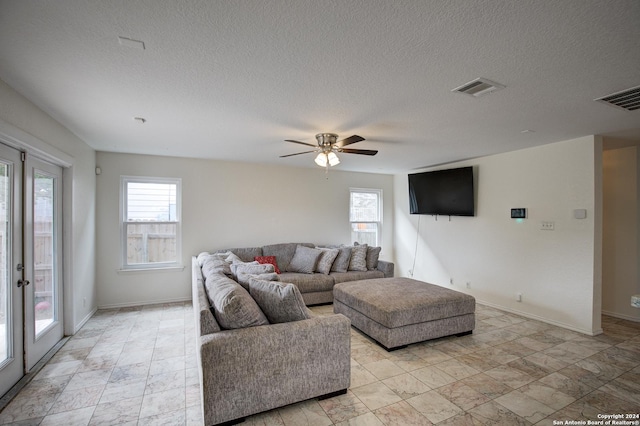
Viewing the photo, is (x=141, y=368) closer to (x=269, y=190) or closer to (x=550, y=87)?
(x=269, y=190)

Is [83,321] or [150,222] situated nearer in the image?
[83,321]

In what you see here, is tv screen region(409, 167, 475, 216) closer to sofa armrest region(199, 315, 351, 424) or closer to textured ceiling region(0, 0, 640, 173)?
textured ceiling region(0, 0, 640, 173)

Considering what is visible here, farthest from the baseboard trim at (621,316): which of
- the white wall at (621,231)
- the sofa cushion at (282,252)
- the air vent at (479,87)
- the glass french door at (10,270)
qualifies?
the glass french door at (10,270)

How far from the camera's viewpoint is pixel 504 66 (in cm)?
195

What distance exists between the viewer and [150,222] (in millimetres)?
4836

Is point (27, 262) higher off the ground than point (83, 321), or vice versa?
point (27, 262)

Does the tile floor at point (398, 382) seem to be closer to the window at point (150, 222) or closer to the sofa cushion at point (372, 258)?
the window at point (150, 222)

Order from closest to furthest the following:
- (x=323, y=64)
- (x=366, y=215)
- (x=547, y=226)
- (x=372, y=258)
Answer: (x=323, y=64) → (x=547, y=226) → (x=372, y=258) → (x=366, y=215)

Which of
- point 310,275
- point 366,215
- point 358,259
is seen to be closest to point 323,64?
point 310,275

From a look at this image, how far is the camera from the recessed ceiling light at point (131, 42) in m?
1.68

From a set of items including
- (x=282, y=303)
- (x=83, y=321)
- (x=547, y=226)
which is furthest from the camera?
(x=547, y=226)

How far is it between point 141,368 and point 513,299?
499 centimetres

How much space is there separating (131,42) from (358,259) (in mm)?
4557

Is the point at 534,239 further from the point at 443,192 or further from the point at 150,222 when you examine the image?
the point at 150,222
